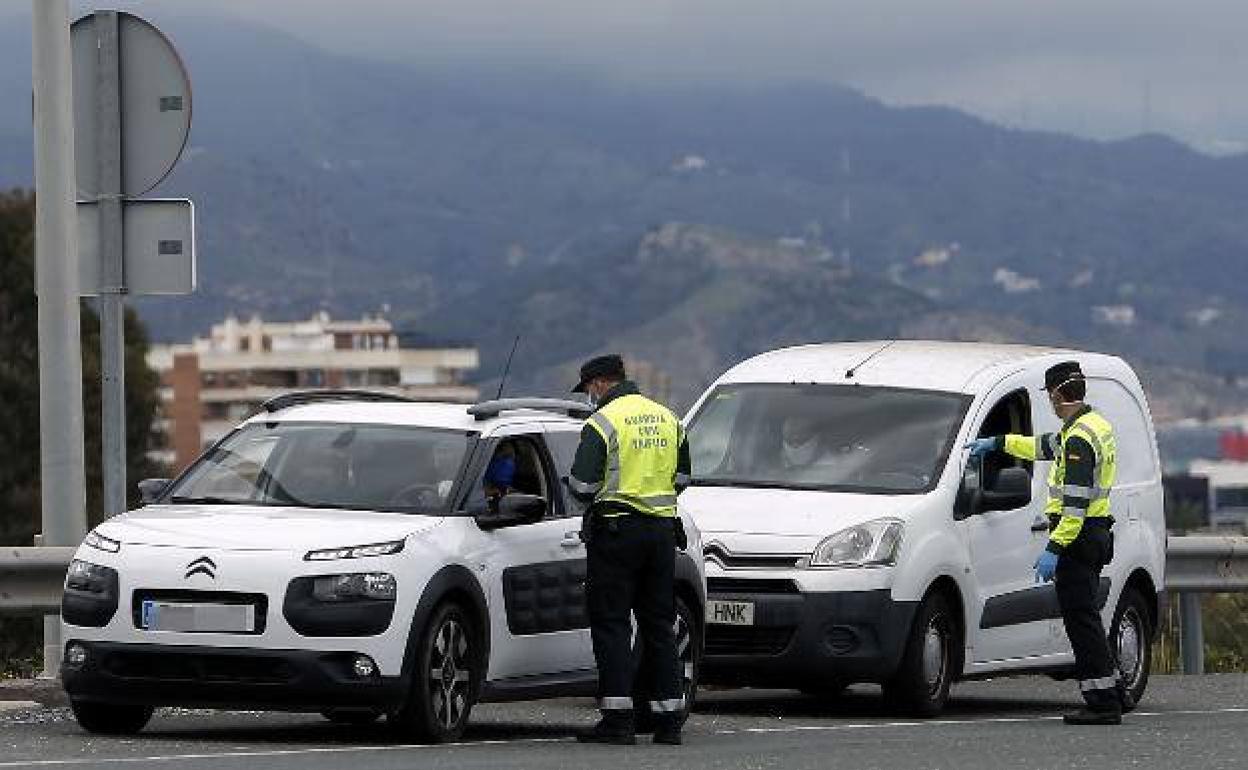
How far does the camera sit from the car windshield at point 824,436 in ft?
53.7

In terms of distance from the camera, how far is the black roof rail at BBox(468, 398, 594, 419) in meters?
14.0

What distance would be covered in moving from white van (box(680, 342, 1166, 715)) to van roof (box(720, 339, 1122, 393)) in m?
0.02

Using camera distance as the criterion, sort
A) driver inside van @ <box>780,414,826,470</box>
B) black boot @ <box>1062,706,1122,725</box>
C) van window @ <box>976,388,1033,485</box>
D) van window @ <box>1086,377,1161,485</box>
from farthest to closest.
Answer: van window @ <box>1086,377,1161,485</box>, van window @ <box>976,388,1033,485</box>, driver inside van @ <box>780,414,826,470</box>, black boot @ <box>1062,706,1122,725</box>

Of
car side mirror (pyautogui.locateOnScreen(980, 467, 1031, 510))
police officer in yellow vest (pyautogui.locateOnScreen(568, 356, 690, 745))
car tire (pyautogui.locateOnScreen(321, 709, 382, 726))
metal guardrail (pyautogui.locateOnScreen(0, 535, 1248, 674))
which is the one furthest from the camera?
metal guardrail (pyautogui.locateOnScreen(0, 535, 1248, 674))

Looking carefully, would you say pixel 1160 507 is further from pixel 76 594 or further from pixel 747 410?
pixel 76 594

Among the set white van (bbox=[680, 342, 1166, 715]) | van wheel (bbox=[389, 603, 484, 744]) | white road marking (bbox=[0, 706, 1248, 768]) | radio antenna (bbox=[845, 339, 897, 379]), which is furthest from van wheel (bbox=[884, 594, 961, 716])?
van wheel (bbox=[389, 603, 484, 744])

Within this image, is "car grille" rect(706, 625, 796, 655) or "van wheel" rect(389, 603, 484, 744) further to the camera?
"car grille" rect(706, 625, 796, 655)

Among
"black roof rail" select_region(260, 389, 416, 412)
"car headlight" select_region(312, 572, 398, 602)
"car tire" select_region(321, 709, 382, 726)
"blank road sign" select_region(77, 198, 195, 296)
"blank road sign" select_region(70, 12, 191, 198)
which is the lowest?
"car tire" select_region(321, 709, 382, 726)

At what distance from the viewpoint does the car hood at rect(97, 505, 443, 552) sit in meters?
12.7

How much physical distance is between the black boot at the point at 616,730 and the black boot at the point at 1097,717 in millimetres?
2737

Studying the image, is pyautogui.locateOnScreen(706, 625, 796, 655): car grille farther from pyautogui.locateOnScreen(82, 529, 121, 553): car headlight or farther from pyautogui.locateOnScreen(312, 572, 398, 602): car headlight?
pyautogui.locateOnScreen(82, 529, 121, 553): car headlight

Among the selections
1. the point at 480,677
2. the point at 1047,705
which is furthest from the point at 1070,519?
the point at 480,677

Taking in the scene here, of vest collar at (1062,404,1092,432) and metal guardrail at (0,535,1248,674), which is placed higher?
vest collar at (1062,404,1092,432)

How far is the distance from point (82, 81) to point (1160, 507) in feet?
20.8
